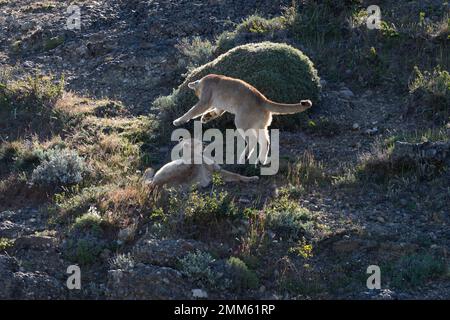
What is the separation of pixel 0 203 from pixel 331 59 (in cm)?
614

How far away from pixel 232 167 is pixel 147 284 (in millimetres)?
3157

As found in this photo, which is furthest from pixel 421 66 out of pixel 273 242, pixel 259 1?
pixel 273 242

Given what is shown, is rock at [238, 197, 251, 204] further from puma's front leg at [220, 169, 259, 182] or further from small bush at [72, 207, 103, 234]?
small bush at [72, 207, 103, 234]

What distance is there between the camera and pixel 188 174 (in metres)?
10.6

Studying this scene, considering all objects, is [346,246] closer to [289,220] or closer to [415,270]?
[289,220]

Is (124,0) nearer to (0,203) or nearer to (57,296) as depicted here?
(0,203)

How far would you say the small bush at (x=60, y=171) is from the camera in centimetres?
1097

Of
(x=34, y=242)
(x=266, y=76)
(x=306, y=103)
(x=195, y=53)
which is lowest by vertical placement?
(x=34, y=242)

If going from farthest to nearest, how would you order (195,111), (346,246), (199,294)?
1. (195,111)
2. (346,246)
3. (199,294)

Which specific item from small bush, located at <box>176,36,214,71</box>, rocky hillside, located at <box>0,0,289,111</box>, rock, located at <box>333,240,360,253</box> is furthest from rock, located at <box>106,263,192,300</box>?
small bush, located at <box>176,36,214,71</box>

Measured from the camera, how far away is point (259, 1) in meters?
16.2

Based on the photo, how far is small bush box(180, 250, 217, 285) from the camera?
27.9 feet

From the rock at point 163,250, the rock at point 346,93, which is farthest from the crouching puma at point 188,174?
the rock at point 346,93

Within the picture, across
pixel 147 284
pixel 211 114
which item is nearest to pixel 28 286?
pixel 147 284
